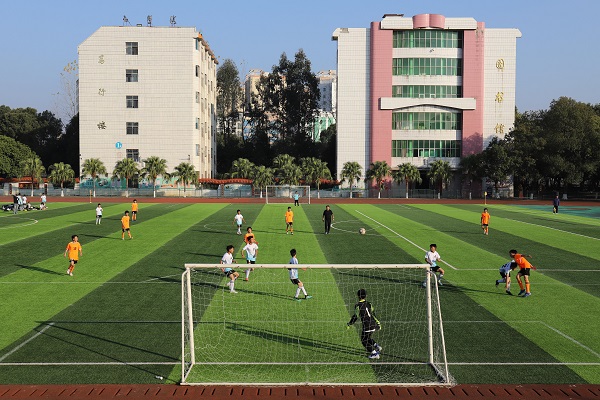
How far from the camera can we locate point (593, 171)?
86.8 meters

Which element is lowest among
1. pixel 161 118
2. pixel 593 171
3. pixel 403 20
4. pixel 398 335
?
pixel 398 335

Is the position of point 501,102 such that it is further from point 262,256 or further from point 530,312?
point 530,312

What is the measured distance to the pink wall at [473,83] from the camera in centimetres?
9688

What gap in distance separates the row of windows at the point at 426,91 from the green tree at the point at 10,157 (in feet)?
219

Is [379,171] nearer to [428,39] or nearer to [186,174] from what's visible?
A: [428,39]

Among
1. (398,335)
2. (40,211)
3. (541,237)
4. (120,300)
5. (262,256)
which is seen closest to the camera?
(398,335)

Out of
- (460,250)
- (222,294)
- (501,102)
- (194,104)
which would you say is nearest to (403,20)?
(501,102)

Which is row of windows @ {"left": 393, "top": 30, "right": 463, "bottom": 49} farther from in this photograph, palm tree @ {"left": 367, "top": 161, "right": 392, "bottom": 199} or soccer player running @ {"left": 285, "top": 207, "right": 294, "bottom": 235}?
soccer player running @ {"left": 285, "top": 207, "right": 294, "bottom": 235}

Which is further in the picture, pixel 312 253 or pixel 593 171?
pixel 593 171

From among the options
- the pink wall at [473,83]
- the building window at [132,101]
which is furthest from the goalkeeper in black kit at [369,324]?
the building window at [132,101]

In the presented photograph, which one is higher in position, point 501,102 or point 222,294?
point 501,102

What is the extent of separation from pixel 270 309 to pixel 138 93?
8495cm

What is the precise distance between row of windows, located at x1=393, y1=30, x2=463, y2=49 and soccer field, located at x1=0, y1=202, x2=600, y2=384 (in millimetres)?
67665

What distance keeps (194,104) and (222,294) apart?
82093mm
